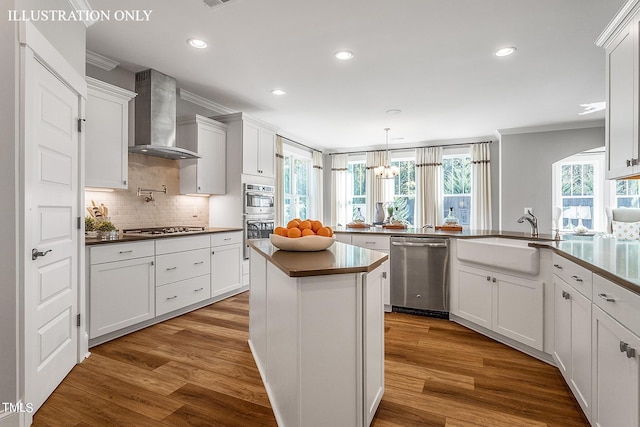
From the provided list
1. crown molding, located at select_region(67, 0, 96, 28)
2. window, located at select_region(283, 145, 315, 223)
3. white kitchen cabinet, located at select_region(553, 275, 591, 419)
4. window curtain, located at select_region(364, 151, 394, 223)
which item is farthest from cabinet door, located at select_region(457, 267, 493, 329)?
window curtain, located at select_region(364, 151, 394, 223)

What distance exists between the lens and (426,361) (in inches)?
101

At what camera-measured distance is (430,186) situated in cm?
736

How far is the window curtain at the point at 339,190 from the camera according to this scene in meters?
8.29

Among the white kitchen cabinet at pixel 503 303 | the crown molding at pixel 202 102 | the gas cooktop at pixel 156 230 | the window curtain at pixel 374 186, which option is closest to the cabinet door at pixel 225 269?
the gas cooktop at pixel 156 230

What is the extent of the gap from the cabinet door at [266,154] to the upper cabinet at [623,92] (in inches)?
157

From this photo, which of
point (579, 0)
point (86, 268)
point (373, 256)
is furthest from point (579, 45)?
point (86, 268)

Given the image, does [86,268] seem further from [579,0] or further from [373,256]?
[579,0]

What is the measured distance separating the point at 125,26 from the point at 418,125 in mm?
4751

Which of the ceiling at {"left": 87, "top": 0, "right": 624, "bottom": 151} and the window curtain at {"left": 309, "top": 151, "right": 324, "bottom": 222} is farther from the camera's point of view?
the window curtain at {"left": 309, "top": 151, "right": 324, "bottom": 222}

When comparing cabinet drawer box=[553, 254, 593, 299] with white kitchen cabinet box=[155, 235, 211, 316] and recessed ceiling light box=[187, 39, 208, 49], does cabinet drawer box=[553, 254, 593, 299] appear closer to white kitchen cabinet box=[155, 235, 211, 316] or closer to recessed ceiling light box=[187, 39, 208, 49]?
recessed ceiling light box=[187, 39, 208, 49]

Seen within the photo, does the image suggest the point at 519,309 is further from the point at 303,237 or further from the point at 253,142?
the point at 253,142

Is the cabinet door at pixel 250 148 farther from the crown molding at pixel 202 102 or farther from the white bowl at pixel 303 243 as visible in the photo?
the white bowl at pixel 303 243

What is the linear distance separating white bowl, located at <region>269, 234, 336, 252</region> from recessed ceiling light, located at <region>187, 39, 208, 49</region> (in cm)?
212

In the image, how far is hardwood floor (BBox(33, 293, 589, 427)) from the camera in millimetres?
1854
